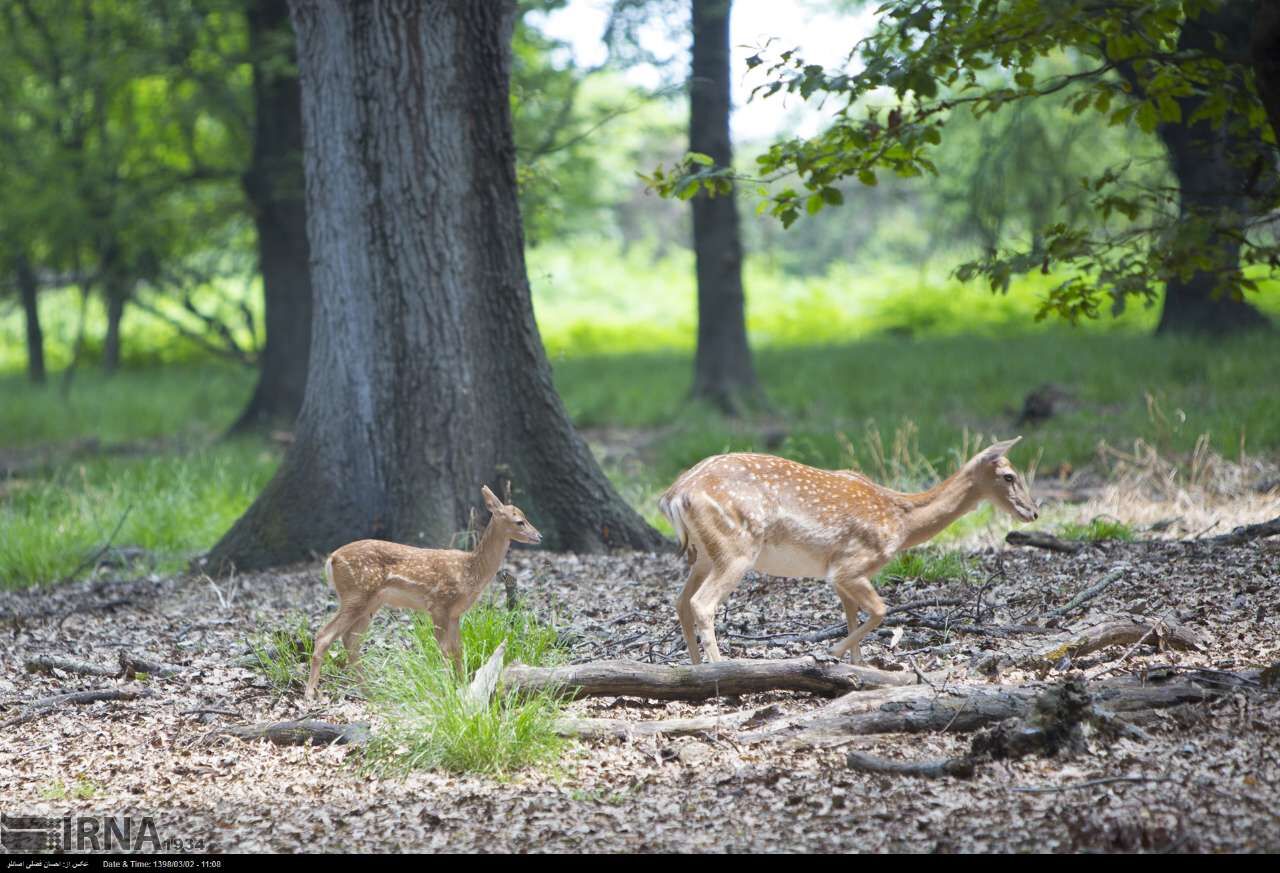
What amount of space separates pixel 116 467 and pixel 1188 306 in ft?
46.1

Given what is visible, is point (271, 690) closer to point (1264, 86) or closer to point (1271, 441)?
point (1264, 86)

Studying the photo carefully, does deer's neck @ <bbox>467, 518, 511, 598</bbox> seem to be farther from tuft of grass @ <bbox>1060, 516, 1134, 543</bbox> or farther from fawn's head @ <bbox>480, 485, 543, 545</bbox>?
tuft of grass @ <bbox>1060, 516, 1134, 543</bbox>

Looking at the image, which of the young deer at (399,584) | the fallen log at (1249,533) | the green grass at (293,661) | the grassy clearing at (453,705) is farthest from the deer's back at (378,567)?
the fallen log at (1249,533)

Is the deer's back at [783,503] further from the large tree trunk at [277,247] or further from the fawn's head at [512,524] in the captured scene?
the large tree trunk at [277,247]

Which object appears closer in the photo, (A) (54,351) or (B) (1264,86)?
(B) (1264,86)

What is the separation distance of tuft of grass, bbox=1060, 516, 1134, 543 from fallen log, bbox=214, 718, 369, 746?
15.2 feet

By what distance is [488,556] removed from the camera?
5773mm

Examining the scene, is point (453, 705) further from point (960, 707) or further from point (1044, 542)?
point (1044, 542)

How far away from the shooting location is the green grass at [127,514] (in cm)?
888

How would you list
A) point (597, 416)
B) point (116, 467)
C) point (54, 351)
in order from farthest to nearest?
point (54, 351), point (597, 416), point (116, 467)

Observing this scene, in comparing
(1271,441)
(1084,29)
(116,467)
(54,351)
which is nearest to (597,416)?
(116,467)

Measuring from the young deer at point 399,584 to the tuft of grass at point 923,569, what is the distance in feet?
7.86

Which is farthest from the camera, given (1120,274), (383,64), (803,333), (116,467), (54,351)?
(54,351)

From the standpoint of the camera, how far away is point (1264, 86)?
5289 mm
